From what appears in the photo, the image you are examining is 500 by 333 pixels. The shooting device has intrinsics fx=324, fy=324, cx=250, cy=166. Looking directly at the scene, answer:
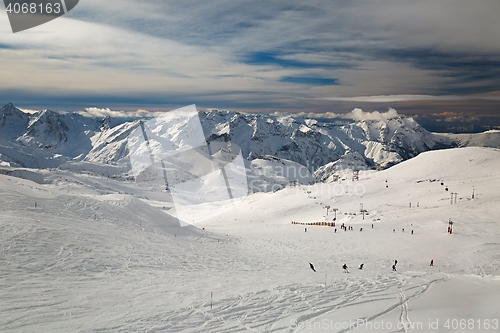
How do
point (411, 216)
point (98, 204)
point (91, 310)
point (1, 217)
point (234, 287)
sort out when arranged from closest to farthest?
point (91, 310) → point (234, 287) → point (1, 217) → point (98, 204) → point (411, 216)

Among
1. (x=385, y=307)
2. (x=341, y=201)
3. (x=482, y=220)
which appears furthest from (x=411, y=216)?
(x=385, y=307)

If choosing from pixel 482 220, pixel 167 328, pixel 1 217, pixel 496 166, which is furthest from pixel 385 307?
pixel 496 166

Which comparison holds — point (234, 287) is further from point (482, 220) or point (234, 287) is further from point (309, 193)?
point (309, 193)

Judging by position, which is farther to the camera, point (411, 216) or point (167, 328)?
point (411, 216)

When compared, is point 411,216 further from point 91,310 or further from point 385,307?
point 91,310

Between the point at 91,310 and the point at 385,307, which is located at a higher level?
the point at 91,310

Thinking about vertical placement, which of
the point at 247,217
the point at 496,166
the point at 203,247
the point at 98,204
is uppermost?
the point at 98,204

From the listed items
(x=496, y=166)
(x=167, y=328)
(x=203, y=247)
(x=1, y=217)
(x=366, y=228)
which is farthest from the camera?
(x=496, y=166)
